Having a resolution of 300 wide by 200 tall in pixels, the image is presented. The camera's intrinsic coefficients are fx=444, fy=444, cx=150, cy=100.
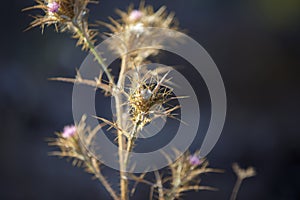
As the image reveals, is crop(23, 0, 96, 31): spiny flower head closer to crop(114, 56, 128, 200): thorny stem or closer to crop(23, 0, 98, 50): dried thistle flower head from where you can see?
crop(23, 0, 98, 50): dried thistle flower head

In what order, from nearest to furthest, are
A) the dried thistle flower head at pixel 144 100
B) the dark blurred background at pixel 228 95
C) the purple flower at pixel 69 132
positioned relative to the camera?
the dried thistle flower head at pixel 144 100, the purple flower at pixel 69 132, the dark blurred background at pixel 228 95

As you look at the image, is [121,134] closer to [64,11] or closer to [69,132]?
[69,132]

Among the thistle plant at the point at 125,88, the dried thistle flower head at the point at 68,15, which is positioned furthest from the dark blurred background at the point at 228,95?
the dried thistle flower head at the point at 68,15

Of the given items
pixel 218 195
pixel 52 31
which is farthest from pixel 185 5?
pixel 218 195

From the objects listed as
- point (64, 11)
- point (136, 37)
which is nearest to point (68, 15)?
point (64, 11)

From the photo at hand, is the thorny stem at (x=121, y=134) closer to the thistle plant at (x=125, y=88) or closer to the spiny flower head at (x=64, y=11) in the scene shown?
the thistle plant at (x=125, y=88)

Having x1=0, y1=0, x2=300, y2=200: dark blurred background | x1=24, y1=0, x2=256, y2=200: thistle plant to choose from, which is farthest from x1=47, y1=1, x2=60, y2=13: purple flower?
x1=0, y1=0, x2=300, y2=200: dark blurred background

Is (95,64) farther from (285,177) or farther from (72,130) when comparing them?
(285,177)

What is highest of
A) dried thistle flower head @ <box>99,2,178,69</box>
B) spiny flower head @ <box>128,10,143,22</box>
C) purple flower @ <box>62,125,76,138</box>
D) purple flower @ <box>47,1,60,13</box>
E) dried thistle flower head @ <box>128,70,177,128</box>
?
spiny flower head @ <box>128,10,143,22</box>

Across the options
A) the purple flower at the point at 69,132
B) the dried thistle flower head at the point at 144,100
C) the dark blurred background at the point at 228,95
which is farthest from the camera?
the dark blurred background at the point at 228,95
